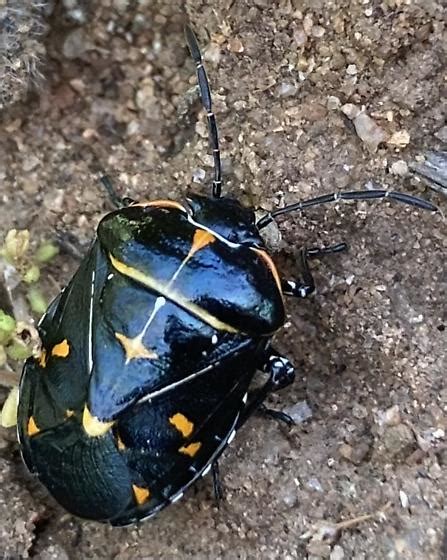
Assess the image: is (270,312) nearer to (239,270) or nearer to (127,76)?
(239,270)

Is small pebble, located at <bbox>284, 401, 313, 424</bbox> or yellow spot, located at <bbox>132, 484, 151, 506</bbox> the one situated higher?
small pebble, located at <bbox>284, 401, 313, 424</bbox>

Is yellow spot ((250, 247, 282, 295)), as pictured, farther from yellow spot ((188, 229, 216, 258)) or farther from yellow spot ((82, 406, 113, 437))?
yellow spot ((82, 406, 113, 437))

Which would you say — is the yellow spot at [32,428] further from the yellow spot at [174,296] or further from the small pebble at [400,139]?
the small pebble at [400,139]

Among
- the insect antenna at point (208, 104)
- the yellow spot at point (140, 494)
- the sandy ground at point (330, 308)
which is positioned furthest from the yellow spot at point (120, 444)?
the insect antenna at point (208, 104)

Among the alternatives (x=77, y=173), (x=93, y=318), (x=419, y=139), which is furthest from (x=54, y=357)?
(x=419, y=139)

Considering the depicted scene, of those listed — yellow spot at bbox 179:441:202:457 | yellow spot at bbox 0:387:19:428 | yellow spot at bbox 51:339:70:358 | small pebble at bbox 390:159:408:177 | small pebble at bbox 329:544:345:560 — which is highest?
small pebble at bbox 390:159:408:177

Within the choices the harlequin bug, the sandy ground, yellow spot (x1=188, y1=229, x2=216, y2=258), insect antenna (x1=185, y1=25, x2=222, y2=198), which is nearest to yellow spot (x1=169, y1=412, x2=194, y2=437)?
the harlequin bug

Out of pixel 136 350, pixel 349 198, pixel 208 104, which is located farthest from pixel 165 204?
pixel 349 198
